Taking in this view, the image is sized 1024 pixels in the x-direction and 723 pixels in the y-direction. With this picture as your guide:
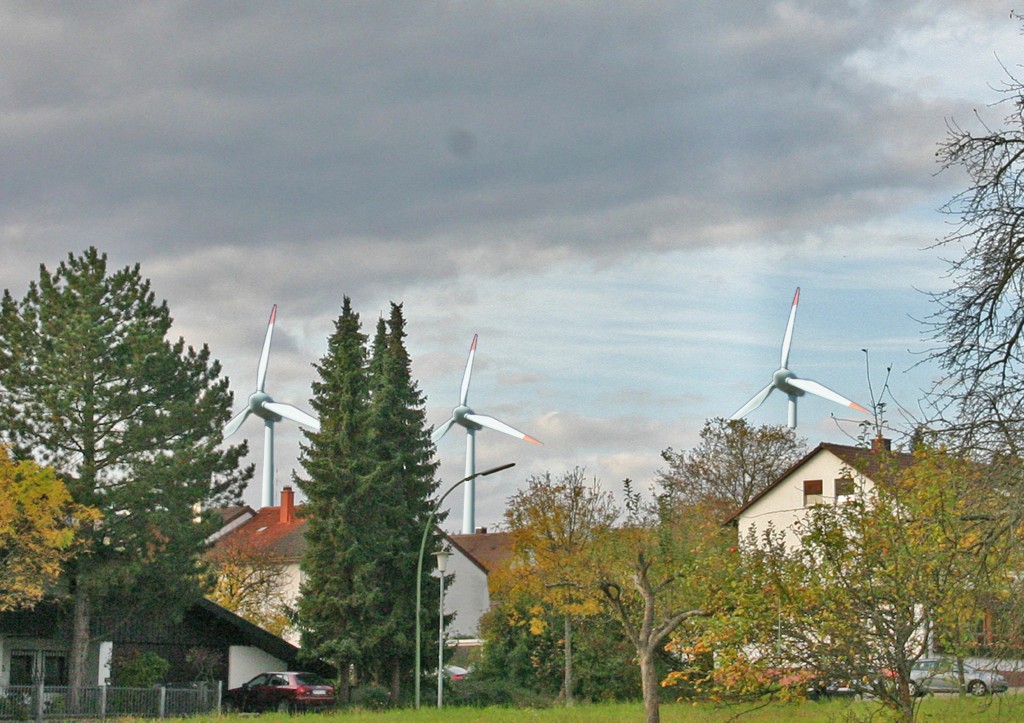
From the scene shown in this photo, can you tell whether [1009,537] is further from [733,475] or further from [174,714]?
[733,475]

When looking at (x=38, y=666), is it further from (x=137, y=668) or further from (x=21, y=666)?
(x=137, y=668)

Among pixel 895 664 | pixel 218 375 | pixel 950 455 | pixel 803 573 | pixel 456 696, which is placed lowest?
pixel 456 696

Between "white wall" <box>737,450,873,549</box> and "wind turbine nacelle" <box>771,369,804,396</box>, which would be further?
"wind turbine nacelle" <box>771,369,804,396</box>

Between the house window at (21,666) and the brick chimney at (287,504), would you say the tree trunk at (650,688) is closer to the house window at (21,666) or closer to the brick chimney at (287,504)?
the house window at (21,666)

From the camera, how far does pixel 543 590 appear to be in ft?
163

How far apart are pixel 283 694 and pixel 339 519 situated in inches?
277

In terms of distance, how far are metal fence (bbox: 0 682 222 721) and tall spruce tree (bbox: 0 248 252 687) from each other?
375 cm

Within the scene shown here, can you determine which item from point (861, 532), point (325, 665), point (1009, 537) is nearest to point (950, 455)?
point (1009, 537)

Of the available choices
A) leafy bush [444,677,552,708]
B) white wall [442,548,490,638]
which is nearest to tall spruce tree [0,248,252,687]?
leafy bush [444,677,552,708]

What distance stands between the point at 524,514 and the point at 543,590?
16.4 ft

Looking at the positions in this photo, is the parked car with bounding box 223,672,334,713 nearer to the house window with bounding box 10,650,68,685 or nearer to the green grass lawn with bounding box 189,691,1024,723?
the house window with bounding box 10,650,68,685

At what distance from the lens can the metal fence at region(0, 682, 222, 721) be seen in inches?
1582

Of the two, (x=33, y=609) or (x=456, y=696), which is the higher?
(x=33, y=609)

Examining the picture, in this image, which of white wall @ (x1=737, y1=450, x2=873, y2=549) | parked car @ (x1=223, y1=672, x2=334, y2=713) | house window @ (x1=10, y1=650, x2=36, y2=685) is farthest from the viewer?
white wall @ (x1=737, y1=450, x2=873, y2=549)
